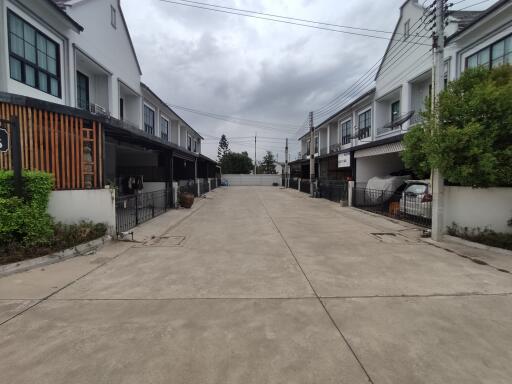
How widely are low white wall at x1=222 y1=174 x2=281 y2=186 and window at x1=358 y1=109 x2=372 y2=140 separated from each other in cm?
2784

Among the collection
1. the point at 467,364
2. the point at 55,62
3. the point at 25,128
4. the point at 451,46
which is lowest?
the point at 467,364

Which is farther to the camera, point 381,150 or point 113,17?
point 113,17

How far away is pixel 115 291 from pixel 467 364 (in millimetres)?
4315

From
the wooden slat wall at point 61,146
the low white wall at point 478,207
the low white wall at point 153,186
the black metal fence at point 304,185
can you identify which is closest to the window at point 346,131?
the black metal fence at point 304,185

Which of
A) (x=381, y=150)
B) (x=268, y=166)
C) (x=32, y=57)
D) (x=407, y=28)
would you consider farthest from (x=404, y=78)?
(x=268, y=166)

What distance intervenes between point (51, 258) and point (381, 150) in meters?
13.2

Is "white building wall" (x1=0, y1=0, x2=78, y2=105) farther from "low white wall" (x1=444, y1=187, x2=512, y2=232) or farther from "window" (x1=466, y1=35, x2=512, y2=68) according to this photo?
"window" (x1=466, y1=35, x2=512, y2=68)

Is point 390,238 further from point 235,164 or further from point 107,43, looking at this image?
point 235,164

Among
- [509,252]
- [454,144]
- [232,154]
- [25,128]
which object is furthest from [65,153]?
[232,154]

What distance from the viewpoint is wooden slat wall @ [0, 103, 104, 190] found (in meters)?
6.70

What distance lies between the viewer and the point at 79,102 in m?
14.2

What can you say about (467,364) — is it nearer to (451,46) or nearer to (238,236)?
(238,236)

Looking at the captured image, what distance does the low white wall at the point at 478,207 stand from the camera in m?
7.25

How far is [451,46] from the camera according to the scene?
14141 mm
